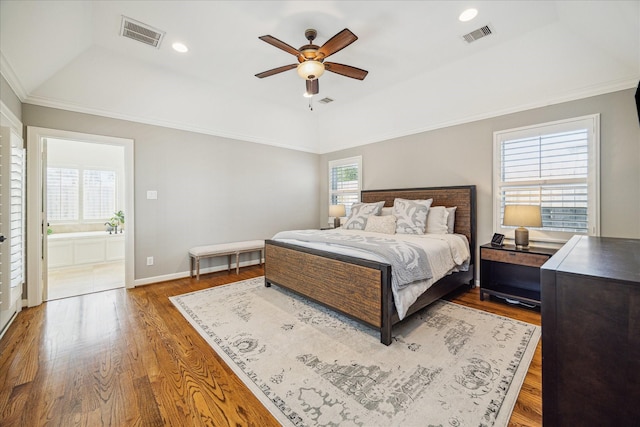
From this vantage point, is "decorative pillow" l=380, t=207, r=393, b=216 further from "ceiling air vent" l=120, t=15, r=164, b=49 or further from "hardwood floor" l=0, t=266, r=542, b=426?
"ceiling air vent" l=120, t=15, r=164, b=49

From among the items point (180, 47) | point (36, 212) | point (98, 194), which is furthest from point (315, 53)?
point (98, 194)

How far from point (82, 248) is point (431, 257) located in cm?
629

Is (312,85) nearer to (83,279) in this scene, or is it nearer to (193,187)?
(193,187)

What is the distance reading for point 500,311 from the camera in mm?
2912

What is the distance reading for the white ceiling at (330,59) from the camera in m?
2.43

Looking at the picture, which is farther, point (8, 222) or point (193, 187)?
point (193, 187)

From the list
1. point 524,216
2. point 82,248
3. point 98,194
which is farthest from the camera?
point 98,194

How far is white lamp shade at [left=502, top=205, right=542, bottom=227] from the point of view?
114 inches

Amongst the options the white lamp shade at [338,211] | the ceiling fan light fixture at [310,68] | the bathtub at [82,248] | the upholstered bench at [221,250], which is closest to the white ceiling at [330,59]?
the ceiling fan light fixture at [310,68]

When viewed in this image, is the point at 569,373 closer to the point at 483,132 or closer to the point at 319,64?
the point at 319,64

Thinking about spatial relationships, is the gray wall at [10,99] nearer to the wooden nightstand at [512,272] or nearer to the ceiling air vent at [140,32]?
the ceiling air vent at [140,32]

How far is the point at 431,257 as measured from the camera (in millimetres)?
2752

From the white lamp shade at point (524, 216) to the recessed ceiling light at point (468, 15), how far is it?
205cm

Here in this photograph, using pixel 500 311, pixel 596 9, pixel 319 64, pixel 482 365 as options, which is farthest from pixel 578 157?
pixel 319 64
